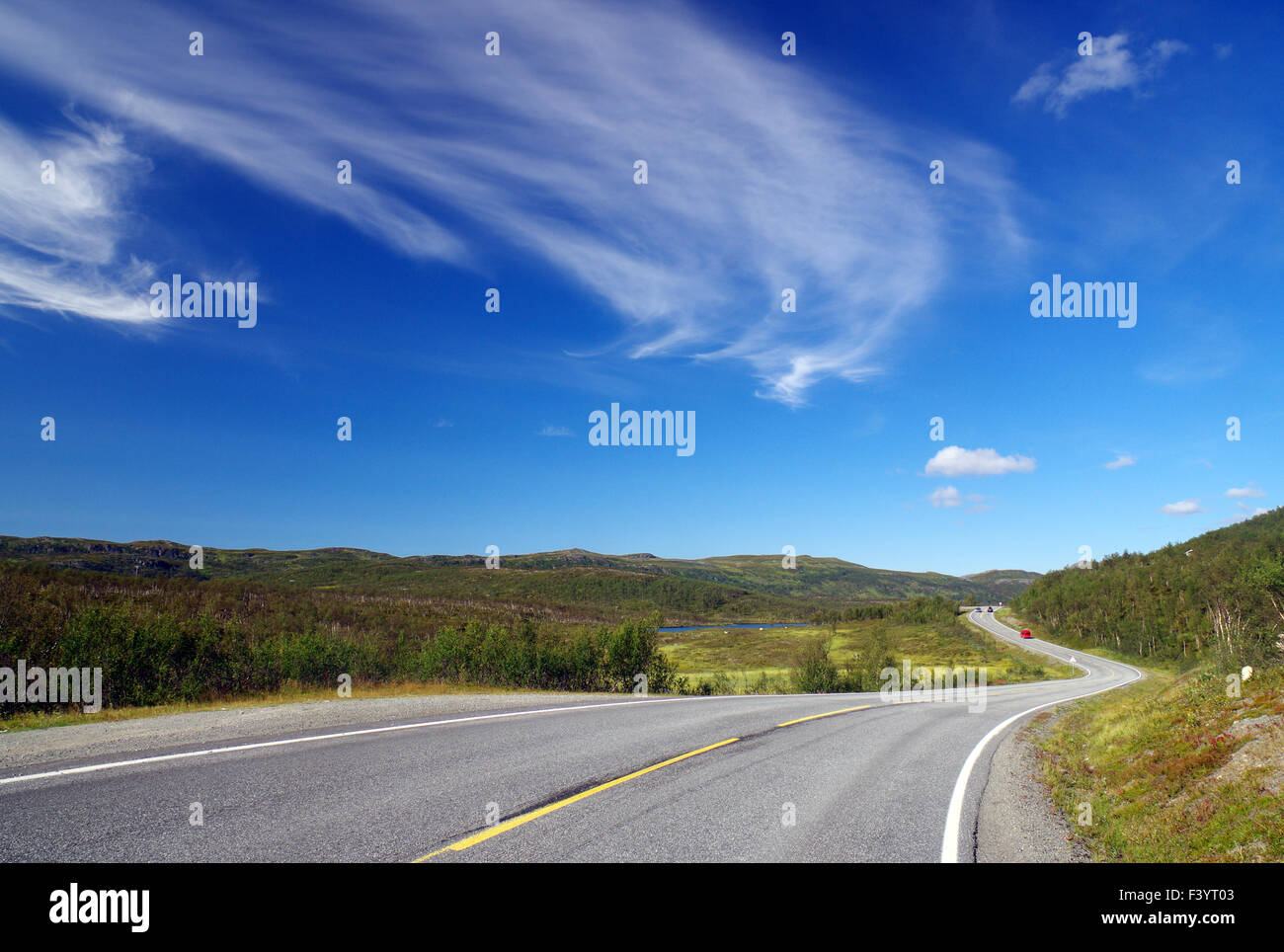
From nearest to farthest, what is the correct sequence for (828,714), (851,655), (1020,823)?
(1020,823)
(828,714)
(851,655)

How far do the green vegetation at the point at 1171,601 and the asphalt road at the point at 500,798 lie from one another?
4823cm

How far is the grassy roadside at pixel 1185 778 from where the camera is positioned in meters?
6.71

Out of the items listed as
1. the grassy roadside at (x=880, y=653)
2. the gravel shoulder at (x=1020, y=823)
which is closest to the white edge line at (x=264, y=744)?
the gravel shoulder at (x=1020, y=823)

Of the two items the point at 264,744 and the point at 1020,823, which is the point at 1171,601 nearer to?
the point at 1020,823

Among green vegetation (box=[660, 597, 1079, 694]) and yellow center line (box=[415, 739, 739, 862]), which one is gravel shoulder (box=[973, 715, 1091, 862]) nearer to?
yellow center line (box=[415, 739, 739, 862])

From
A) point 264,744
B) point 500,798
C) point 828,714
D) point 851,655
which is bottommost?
point 851,655

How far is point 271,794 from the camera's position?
6.75 m

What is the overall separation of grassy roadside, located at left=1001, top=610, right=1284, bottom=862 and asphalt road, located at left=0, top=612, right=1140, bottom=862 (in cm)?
152

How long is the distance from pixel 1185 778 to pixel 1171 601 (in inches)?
3839

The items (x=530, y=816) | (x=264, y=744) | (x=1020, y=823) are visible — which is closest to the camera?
(x=530, y=816)

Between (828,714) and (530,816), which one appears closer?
(530,816)

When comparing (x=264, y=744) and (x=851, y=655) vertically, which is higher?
(x=264, y=744)

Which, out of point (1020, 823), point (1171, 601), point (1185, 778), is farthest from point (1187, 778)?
point (1171, 601)

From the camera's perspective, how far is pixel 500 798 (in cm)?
697
